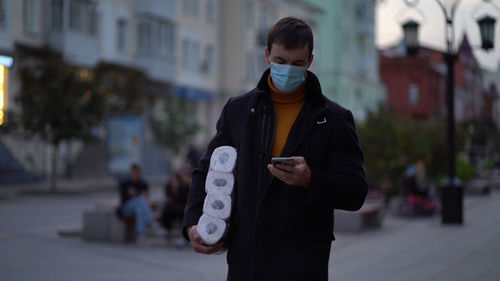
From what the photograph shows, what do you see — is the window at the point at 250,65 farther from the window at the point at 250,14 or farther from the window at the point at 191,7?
the window at the point at 191,7

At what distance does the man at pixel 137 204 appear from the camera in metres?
13.8

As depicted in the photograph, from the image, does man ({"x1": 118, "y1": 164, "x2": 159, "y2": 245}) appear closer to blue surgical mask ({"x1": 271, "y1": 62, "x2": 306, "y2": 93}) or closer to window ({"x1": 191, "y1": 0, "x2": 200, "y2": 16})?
blue surgical mask ({"x1": 271, "y1": 62, "x2": 306, "y2": 93})

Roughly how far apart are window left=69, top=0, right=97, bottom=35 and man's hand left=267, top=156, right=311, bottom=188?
32645 mm

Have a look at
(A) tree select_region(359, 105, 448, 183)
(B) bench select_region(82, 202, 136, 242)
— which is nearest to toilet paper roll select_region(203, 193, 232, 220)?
(B) bench select_region(82, 202, 136, 242)

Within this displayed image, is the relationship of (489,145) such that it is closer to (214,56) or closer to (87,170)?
(214,56)

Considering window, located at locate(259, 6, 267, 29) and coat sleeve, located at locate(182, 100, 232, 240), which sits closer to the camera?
coat sleeve, located at locate(182, 100, 232, 240)

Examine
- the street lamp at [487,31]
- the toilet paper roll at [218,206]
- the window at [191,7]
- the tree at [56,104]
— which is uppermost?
the window at [191,7]

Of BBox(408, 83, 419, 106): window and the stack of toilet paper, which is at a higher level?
BBox(408, 83, 419, 106): window

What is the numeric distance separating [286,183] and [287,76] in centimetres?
42

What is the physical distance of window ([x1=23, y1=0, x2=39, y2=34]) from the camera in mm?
32594

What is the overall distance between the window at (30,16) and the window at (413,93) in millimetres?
49608

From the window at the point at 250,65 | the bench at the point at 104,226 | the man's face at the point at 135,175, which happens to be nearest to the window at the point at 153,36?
the window at the point at 250,65

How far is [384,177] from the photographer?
22.9 meters

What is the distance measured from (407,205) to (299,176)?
17.7 meters
